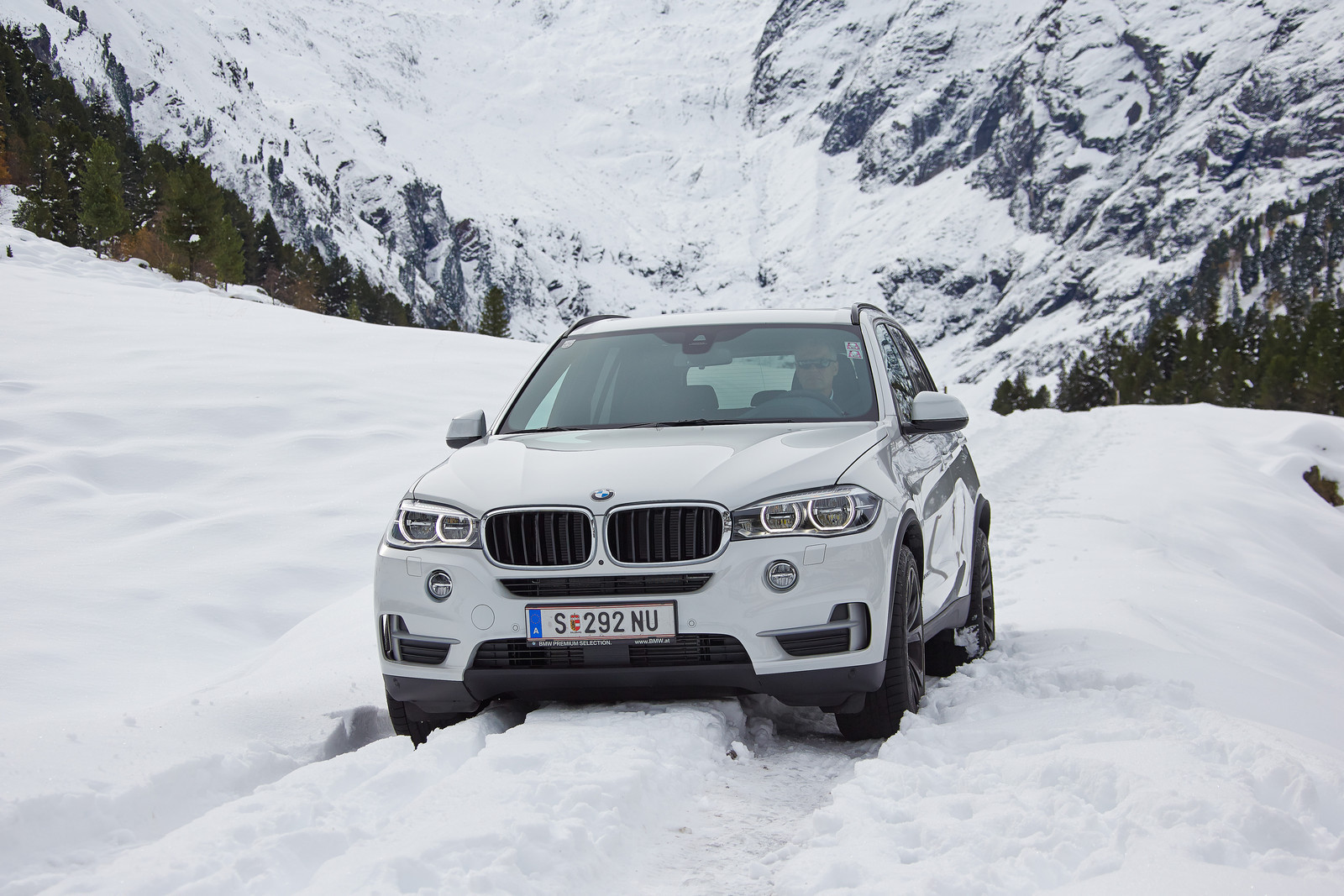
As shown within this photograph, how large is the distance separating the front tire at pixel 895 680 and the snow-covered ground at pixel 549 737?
0.08 metres

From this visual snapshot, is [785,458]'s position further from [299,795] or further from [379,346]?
[379,346]

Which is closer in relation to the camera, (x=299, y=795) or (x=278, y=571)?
(x=299, y=795)

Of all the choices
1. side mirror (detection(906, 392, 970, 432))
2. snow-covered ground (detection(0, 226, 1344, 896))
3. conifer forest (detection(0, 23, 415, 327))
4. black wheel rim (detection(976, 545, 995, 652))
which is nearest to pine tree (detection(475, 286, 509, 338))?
conifer forest (detection(0, 23, 415, 327))

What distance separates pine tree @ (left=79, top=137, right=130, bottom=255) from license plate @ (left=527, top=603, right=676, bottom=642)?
58.9 m

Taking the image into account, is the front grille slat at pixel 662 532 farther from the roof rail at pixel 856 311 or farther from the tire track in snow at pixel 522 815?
the roof rail at pixel 856 311

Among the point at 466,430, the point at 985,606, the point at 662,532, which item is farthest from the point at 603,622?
the point at 985,606

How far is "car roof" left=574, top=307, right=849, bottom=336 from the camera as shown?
5.46m

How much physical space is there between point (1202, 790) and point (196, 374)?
1388cm

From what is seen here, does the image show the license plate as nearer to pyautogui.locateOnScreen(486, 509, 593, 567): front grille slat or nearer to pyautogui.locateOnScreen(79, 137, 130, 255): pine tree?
pyautogui.locateOnScreen(486, 509, 593, 567): front grille slat

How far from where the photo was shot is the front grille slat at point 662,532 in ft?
13.0

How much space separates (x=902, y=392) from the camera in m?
5.55

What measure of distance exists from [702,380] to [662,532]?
1.39 metres

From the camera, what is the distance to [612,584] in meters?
3.98

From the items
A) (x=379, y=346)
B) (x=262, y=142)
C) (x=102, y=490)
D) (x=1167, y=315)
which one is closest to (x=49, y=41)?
(x=262, y=142)
